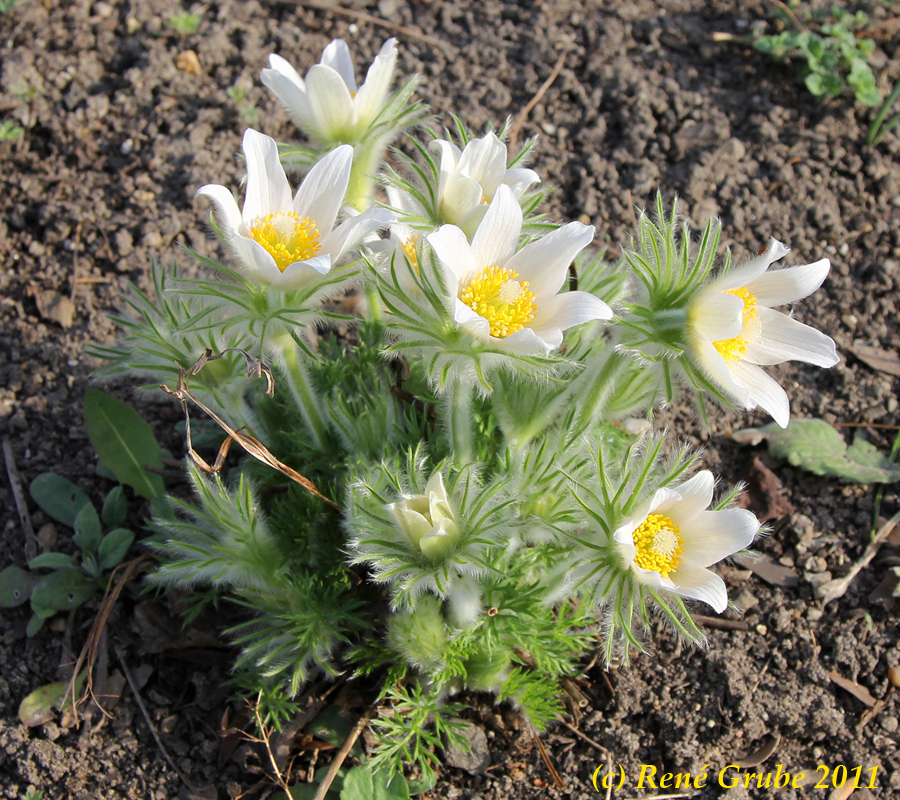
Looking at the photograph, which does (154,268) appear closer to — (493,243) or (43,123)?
(493,243)

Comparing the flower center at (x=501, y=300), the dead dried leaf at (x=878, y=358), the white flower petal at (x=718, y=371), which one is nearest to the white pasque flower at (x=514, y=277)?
the flower center at (x=501, y=300)

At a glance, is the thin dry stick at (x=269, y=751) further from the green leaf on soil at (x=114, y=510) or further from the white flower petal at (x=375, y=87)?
the white flower petal at (x=375, y=87)

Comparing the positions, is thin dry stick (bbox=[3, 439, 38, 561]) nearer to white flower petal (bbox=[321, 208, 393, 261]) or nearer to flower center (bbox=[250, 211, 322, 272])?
flower center (bbox=[250, 211, 322, 272])

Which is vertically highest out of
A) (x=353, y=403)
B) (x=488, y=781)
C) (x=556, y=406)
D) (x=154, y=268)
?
(x=154, y=268)

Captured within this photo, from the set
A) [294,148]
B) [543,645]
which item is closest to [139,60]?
[294,148]

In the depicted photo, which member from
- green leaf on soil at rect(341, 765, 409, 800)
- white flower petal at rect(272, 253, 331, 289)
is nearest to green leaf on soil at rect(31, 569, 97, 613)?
green leaf on soil at rect(341, 765, 409, 800)
